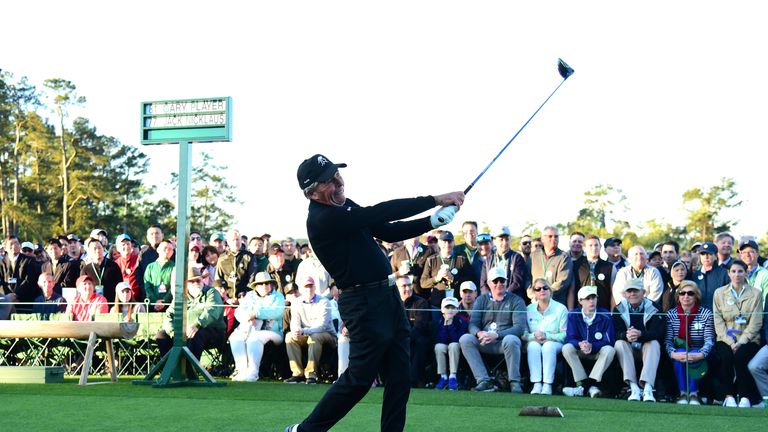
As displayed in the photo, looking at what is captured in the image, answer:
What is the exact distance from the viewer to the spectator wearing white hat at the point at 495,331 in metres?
11.6

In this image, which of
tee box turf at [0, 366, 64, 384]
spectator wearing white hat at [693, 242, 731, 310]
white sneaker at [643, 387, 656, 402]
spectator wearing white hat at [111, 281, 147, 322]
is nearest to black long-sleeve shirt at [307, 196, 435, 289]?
white sneaker at [643, 387, 656, 402]

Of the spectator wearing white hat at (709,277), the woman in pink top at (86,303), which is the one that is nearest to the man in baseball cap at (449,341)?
the spectator wearing white hat at (709,277)

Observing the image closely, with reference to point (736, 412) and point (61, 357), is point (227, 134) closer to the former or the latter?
point (61, 357)

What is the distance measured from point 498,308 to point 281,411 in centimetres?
387

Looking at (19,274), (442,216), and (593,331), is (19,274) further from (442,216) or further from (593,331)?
(442,216)

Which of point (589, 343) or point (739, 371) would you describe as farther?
point (589, 343)

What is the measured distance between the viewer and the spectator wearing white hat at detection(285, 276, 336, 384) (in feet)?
41.3

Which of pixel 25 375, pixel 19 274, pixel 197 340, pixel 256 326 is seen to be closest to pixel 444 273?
pixel 256 326

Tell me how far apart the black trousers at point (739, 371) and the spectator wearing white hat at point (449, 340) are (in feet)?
9.85

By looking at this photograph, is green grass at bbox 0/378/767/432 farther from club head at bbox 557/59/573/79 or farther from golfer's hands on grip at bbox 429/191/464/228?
club head at bbox 557/59/573/79

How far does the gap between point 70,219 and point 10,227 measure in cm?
314

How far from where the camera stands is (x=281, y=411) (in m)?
8.95

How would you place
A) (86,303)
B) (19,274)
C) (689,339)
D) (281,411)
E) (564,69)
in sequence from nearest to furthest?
1. (564,69)
2. (281,411)
3. (689,339)
4. (86,303)
5. (19,274)

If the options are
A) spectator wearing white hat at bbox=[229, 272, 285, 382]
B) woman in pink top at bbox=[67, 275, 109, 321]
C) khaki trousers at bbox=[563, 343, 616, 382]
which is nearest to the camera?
khaki trousers at bbox=[563, 343, 616, 382]
